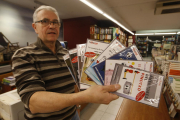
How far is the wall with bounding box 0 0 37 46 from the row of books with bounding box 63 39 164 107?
13.9ft

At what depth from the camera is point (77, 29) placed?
5.98 meters

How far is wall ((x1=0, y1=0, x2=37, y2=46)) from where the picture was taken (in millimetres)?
3616

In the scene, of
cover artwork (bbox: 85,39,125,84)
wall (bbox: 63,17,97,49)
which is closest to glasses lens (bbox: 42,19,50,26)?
cover artwork (bbox: 85,39,125,84)

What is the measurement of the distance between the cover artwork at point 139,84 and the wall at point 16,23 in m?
4.58

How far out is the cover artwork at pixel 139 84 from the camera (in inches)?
23.7

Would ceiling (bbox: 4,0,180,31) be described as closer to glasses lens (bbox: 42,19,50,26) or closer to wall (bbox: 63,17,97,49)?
wall (bbox: 63,17,97,49)

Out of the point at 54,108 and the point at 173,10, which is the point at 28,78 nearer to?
the point at 54,108

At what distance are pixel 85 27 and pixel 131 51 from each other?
5376 millimetres

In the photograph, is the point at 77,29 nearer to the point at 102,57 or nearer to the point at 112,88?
the point at 102,57

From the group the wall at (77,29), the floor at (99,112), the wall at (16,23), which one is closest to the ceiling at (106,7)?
the wall at (16,23)

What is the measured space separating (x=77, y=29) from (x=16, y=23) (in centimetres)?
296

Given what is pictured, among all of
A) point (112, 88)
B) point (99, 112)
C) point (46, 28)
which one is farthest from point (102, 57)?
point (99, 112)

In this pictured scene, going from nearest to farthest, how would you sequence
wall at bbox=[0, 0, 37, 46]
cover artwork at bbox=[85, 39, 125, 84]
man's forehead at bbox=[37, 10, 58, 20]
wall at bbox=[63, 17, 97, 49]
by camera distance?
cover artwork at bbox=[85, 39, 125, 84] < man's forehead at bbox=[37, 10, 58, 20] < wall at bbox=[0, 0, 37, 46] < wall at bbox=[63, 17, 97, 49]

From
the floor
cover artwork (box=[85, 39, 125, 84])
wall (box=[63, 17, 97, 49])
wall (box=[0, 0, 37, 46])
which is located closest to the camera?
cover artwork (box=[85, 39, 125, 84])
